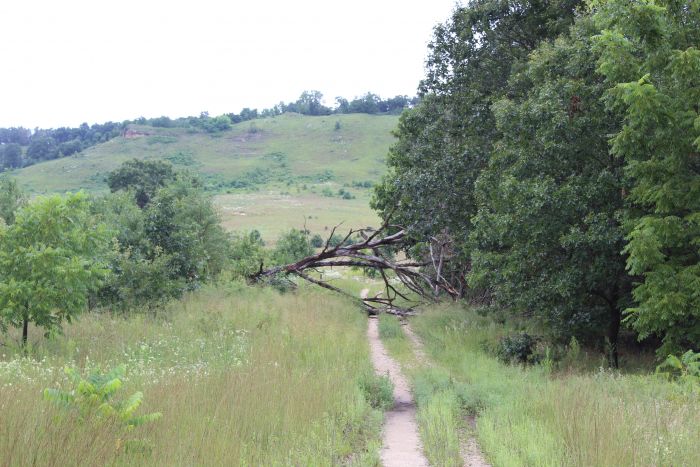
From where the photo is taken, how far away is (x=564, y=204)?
13406 mm

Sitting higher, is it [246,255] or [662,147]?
[662,147]

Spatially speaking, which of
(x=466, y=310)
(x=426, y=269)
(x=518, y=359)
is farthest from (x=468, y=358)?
(x=426, y=269)

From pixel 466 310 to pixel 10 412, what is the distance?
1778cm

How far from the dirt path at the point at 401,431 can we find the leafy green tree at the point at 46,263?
6.21m

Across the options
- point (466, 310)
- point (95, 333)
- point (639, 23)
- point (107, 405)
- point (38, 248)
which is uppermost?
point (639, 23)

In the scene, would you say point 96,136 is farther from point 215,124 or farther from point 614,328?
point 614,328

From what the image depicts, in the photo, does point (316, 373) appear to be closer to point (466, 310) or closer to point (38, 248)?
point (38, 248)

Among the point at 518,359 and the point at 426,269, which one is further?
the point at 426,269

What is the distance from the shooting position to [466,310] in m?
21.2

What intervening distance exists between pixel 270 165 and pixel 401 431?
5536 inches

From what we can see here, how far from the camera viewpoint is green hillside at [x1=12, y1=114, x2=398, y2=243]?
98256mm

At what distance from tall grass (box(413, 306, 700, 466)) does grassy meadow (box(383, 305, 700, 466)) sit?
11 mm

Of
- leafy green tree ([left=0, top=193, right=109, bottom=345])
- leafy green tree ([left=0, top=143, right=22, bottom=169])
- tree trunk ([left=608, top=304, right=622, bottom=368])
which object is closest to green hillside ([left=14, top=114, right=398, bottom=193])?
leafy green tree ([left=0, top=143, right=22, bottom=169])

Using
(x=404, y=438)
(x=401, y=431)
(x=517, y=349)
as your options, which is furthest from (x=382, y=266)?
(x=404, y=438)
